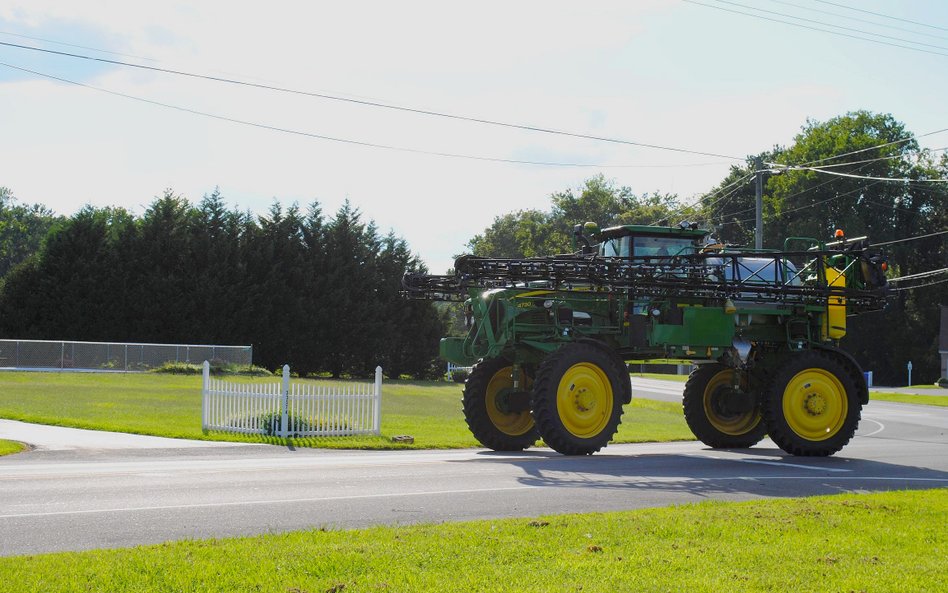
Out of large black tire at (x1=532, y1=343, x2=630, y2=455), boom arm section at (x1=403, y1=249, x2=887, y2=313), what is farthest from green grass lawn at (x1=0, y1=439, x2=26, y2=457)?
large black tire at (x1=532, y1=343, x2=630, y2=455)

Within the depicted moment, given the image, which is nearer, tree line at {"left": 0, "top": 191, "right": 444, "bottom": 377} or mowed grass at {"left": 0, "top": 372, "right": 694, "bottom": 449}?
mowed grass at {"left": 0, "top": 372, "right": 694, "bottom": 449}

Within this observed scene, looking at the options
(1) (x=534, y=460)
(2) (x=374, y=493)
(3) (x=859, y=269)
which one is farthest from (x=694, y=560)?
(3) (x=859, y=269)

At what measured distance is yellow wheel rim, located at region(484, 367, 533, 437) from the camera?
60.7 feet

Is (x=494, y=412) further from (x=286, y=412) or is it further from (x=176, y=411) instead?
(x=176, y=411)

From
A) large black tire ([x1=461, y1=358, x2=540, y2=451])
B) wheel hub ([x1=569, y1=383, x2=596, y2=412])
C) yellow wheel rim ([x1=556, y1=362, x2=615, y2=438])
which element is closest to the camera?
yellow wheel rim ([x1=556, y1=362, x2=615, y2=438])

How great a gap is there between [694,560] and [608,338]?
10.5 m

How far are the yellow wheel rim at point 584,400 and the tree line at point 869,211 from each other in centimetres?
6254

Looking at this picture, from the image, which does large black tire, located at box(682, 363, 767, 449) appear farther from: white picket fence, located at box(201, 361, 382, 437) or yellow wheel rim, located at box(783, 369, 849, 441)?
white picket fence, located at box(201, 361, 382, 437)

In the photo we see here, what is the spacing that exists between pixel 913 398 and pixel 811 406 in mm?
35319

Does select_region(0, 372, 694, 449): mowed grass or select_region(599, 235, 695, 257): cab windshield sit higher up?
select_region(599, 235, 695, 257): cab windshield

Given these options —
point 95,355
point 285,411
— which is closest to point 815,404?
point 285,411

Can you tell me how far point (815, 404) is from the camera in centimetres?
1823

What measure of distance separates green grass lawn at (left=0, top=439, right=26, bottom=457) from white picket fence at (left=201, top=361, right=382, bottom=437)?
15.1ft

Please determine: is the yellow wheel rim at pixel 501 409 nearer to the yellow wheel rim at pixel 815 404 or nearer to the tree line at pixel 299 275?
the yellow wheel rim at pixel 815 404
